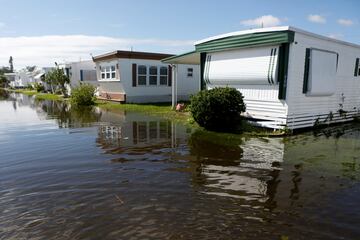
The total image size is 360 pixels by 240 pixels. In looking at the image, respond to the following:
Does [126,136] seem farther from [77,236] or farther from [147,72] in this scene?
[147,72]

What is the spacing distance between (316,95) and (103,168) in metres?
8.93

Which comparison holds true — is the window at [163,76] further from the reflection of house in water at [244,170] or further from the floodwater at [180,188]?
the reflection of house in water at [244,170]

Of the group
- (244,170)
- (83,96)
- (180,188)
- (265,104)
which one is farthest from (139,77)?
(180,188)

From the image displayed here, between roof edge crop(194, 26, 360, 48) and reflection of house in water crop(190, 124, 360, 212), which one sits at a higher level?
roof edge crop(194, 26, 360, 48)

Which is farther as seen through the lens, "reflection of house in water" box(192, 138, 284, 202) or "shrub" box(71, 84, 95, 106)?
"shrub" box(71, 84, 95, 106)

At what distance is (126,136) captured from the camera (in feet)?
35.6

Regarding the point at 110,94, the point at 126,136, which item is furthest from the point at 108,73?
the point at 126,136

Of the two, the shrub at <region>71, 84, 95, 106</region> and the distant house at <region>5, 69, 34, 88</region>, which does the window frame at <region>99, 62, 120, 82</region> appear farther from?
the distant house at <region>5, 69, 34, 88</region>

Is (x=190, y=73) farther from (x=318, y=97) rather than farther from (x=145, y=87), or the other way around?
(x=318, y=97)

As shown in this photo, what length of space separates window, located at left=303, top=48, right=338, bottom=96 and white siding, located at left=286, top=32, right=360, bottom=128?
203mm

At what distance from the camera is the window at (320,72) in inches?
441

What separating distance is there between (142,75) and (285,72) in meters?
14.6

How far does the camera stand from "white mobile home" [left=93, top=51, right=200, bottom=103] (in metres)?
22.8

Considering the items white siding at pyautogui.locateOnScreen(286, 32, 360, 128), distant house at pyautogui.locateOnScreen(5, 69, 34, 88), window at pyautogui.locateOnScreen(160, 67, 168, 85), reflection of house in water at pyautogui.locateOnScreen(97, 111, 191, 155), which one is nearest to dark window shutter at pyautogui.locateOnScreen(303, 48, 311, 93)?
white siding at pyautogui.locateOnScreen(286, 32, 360, 128)
